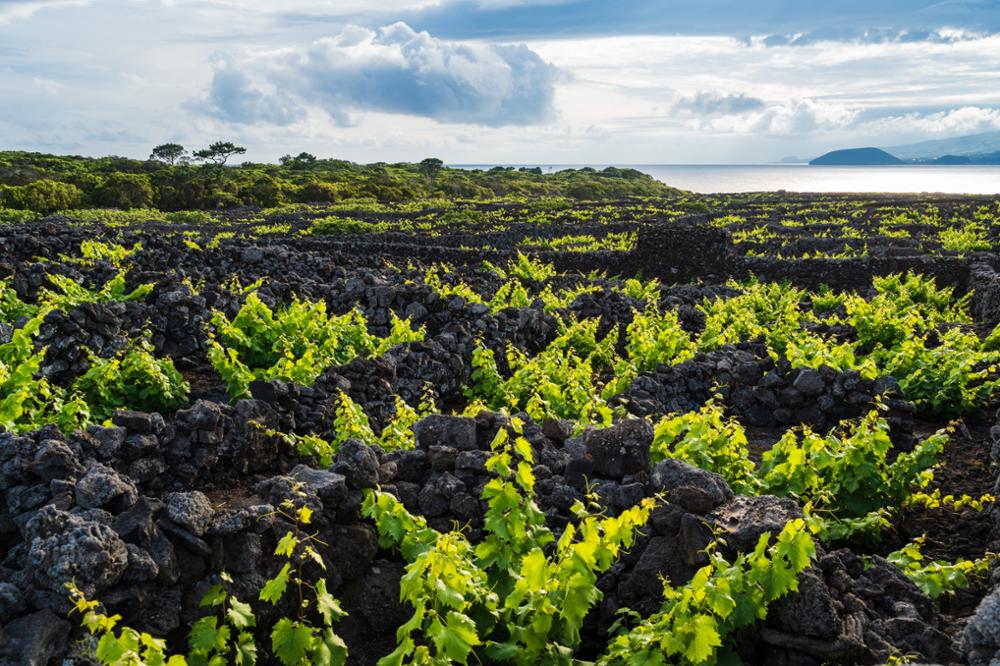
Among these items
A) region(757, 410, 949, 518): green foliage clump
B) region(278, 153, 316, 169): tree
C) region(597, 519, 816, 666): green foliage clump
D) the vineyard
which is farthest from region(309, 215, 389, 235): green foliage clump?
region(278, 153, 316, 169): tree

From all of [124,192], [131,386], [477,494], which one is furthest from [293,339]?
[124,192]

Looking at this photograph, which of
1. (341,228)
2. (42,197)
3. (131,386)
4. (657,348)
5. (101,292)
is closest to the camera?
(131,386)

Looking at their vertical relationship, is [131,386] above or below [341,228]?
below

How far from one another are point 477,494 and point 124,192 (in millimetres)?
65054

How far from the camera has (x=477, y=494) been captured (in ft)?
23.0

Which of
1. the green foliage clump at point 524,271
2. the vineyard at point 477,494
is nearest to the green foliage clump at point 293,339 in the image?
the vineyard at point 477,494

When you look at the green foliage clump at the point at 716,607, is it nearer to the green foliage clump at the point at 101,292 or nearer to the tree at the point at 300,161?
the green foliage clump at the point at 101,292

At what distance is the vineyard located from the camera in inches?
198

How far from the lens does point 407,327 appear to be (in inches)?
590

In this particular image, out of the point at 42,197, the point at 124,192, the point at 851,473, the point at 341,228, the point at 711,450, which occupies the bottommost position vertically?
the point at 851,473

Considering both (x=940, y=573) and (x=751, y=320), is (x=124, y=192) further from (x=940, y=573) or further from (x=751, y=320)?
(x=940, y=573)

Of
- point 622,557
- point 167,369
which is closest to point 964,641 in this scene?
point 622,557

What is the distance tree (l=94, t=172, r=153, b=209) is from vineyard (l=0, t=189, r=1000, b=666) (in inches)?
1981

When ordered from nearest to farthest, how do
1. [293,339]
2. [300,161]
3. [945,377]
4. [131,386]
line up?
[131,386] < [945,377] < [293,339] < [300,161]
